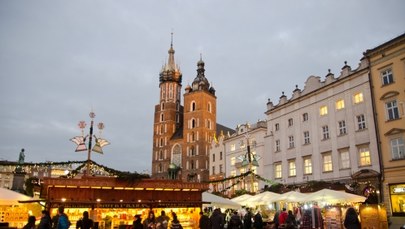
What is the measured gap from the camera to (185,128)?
274ft

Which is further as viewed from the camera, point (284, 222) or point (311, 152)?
point (311, 152)

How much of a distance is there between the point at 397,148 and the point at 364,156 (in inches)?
113

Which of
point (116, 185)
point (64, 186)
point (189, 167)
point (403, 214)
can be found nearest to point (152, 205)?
point (116, 185)

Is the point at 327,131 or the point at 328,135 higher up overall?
the point at 327,131

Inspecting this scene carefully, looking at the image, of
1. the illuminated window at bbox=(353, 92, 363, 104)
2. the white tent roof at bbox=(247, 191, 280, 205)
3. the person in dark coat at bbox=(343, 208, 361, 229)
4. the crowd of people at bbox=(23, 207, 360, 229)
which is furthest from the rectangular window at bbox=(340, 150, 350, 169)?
the person in dark coat at bbox=(343, 208, 361, 229)

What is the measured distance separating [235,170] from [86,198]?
109ft

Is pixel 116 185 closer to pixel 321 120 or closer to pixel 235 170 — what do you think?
pixel 321 120

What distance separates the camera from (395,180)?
83.4ft

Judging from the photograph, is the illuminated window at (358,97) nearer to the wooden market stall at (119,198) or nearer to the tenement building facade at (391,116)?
the tenement building facade at (391,116)

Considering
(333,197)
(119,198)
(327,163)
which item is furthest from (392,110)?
(119,198)

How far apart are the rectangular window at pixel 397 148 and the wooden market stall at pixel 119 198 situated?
14.8 meters

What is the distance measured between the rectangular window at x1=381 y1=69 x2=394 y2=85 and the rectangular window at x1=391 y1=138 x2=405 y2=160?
14.9ft

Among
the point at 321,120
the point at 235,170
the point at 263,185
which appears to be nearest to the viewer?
the point at 321,120

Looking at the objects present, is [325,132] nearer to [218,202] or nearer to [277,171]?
[277,171]
